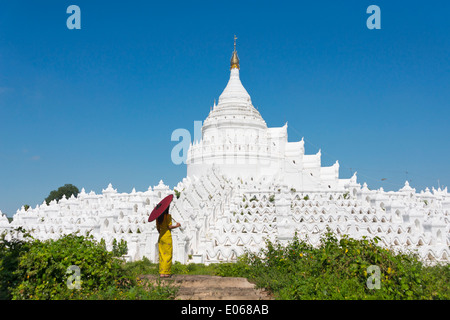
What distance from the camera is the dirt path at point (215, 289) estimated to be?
8461 millimetres

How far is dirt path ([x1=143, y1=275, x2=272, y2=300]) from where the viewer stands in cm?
846

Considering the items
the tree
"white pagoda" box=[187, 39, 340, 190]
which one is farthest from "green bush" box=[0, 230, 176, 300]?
the tree

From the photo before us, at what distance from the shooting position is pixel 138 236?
56.4ft

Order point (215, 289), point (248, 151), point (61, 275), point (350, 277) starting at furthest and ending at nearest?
point (248, 151) → point (215, 289) → point (350, 277) → point (61, 275)

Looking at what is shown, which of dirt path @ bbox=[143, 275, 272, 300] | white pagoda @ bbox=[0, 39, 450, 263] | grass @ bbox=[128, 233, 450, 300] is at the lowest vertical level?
dirt path @ bbox=[143, 275, 272, 300]

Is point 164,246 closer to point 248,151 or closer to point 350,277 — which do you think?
point 350,277

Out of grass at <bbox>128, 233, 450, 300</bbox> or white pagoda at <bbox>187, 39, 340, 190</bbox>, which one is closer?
grass at <bbox>128, 233, 450, 300</bbox>

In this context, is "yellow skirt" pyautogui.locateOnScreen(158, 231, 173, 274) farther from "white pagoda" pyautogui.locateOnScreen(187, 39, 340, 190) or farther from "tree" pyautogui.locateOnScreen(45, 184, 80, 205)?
"tree" pyautogui.locateOnScreen(45, 184, 80, 205)

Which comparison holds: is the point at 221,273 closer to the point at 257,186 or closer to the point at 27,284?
the point at 27,284

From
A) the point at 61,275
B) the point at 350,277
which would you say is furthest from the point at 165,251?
the point at 350,277

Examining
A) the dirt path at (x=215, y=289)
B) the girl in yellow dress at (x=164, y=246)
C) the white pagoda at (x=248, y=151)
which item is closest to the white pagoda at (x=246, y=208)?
the white pagoda at (x=248, y=151)

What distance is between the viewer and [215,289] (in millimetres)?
8906
